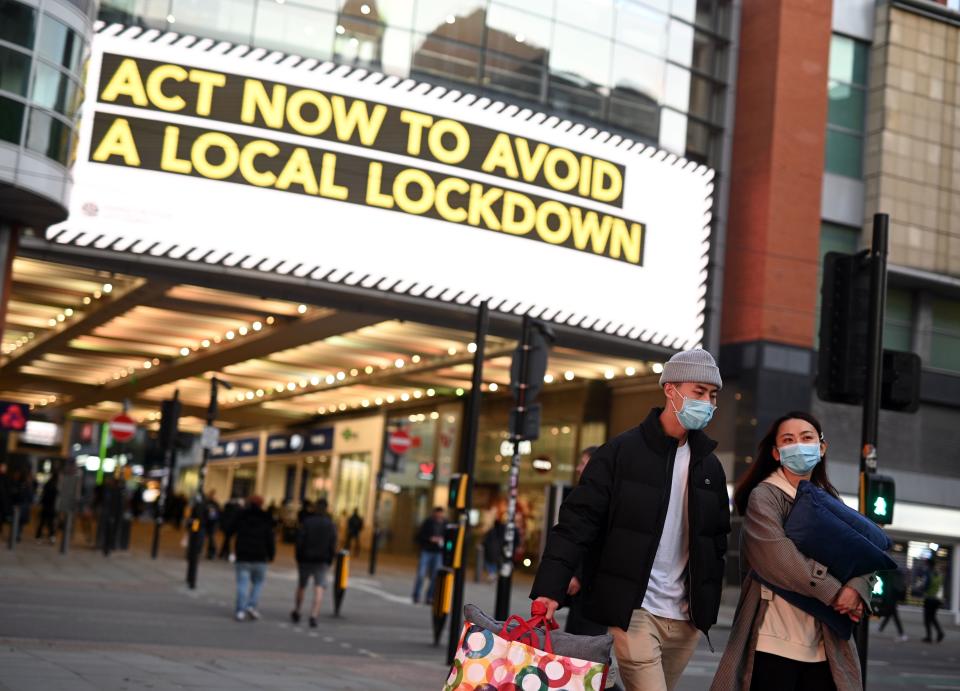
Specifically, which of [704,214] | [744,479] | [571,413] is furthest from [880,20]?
[744,479]

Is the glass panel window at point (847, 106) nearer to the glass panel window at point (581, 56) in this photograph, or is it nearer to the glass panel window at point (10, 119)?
the glass panel window at point (581, 56)

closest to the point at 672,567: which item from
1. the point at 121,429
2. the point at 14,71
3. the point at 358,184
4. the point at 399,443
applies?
the point at 14,71

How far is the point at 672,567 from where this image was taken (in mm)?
5375

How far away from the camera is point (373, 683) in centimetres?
1181

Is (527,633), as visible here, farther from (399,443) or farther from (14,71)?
(399,443)

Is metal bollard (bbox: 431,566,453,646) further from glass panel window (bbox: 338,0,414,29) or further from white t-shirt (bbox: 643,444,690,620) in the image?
glass panel window (bbox: 338,0,414,29)

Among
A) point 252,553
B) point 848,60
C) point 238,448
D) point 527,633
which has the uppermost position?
point 848,60

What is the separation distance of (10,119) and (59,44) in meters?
1.73

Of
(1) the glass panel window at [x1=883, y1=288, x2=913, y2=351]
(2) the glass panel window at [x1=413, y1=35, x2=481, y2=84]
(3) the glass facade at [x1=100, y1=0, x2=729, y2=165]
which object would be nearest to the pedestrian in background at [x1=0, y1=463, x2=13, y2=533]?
(3) the glass facade at [x1=100, y1=0, x2=729, y2=165]

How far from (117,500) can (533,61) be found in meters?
14.5

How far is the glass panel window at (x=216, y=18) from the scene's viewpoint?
26.6 m

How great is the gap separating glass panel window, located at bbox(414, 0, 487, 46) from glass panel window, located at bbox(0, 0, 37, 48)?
1016 cm

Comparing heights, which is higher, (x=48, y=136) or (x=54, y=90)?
(x=54, y=90)

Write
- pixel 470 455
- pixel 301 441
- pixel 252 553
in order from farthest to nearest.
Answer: pixel 301 441
pixel 252 553
pixel 470 455
